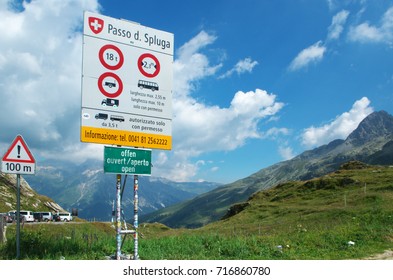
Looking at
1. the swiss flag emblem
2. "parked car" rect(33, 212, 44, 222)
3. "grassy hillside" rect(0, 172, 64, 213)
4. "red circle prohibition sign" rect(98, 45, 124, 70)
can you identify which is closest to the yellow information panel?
"red circle prohibition sign" rect(98, 45, 124, 70)

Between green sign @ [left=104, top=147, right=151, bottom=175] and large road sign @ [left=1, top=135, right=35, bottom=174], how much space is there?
108 inches

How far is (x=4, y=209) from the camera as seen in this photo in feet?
240

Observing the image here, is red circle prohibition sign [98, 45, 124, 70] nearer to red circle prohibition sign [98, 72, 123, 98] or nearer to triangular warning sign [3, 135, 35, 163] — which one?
red circle prohibition sign [98, 72, 123, 98]

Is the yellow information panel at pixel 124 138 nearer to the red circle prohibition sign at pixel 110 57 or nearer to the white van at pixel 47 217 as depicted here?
the red circle prohibition sign at pixel 110 57

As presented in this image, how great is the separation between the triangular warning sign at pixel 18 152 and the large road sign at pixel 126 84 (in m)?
2.10

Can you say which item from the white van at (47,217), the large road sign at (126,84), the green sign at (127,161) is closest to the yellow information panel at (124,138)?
the large road sign at (126,84)

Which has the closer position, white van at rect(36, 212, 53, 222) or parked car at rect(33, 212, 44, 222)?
parked car at rect(33, 212, 44, 222)

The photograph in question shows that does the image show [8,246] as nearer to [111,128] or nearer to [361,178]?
[111,128]

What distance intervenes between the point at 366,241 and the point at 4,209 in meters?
71.7

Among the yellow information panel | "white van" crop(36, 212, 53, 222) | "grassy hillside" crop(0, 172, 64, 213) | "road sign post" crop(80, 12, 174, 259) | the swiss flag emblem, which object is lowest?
"white van" crop(36, 212, 53, 222)

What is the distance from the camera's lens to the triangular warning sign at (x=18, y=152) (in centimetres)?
1297

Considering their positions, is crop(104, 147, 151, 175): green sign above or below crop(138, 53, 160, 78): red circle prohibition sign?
below

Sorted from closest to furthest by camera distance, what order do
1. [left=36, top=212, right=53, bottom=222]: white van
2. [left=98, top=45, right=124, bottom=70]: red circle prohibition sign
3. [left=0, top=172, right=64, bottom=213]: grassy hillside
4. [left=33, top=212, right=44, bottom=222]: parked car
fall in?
1. [left=98, top=45, right=124, bottom=70]: red circle prohibition sign
2. [left=33, top=212, right=44, bottom=222]: parked car
3. [left=36, top=212, right=53, bottom=222]: white van
4. [left=0, top=172, right=64, bottom=213]: grassy hillside

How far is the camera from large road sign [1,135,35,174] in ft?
42.4
